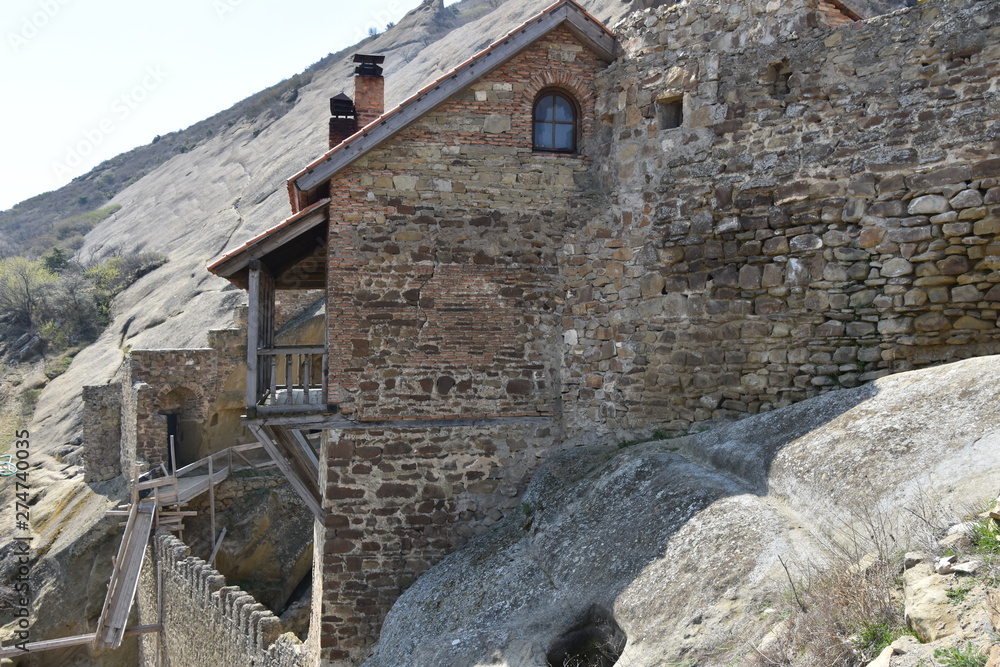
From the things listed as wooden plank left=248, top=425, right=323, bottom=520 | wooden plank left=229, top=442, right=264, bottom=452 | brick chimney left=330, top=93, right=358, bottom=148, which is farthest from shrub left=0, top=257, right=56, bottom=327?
wooden plank left=248, top=425, right=323, bottom=520

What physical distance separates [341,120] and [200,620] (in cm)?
960

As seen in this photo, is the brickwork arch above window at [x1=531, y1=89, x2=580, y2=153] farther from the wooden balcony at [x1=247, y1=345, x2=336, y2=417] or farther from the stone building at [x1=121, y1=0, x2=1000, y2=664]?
the wooden balcony at [x1=247, y1=345, x2=336, y2=417]

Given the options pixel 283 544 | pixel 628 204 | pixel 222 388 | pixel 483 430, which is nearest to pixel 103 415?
pixel 222 388

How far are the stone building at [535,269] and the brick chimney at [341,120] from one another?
12.3 feet

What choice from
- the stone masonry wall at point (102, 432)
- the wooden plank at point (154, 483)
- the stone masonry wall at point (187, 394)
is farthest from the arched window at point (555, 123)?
the stone masonry wall at point (102, 432)

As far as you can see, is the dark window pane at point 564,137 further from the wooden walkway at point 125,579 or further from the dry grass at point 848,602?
the wooden walkway at point 125,579

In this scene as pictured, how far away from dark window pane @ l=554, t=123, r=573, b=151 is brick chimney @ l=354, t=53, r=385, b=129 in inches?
178

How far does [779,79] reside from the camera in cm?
864

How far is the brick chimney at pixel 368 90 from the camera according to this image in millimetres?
13469

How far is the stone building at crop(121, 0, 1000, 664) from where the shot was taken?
342 inches

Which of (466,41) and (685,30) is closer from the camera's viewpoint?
(685,30)

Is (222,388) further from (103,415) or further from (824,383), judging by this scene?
(824,383)

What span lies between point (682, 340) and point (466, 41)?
35878 mm

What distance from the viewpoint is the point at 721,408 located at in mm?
8906
